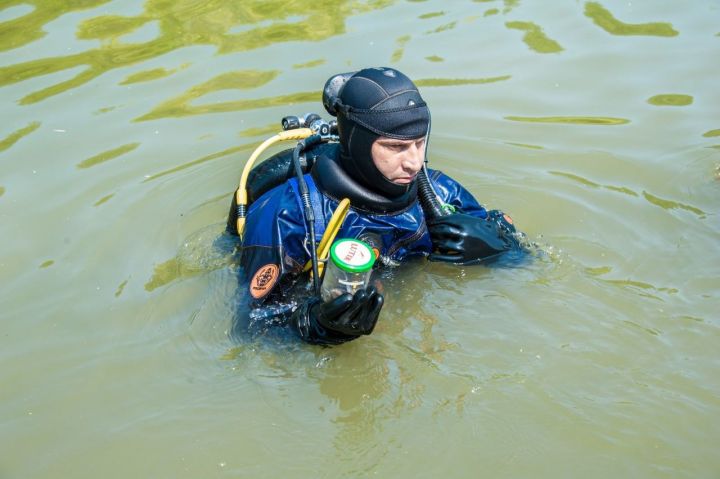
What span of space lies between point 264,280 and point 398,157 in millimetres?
796

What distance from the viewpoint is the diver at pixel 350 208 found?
3.63 meters

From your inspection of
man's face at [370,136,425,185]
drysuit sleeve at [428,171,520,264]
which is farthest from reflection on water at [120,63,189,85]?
man's face at [370,136,425,185]

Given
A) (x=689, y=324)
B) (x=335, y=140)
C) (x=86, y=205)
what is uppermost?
(x=335, y=140)

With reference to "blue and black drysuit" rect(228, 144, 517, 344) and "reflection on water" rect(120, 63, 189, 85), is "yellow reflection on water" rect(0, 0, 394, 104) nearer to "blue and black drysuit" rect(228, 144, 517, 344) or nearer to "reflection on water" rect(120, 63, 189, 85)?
"reflection on water" rect(120, 63, 189, 85)

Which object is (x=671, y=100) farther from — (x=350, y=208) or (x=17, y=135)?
(x=17, y=135)

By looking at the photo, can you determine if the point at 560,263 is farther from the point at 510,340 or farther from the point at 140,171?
the point at 140,171

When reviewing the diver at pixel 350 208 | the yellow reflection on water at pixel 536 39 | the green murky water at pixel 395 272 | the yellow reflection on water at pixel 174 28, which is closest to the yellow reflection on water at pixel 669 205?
the green murky water at pixel 395 272

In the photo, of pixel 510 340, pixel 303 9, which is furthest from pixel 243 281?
pixel 303 9

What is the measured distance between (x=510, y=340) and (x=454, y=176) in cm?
186

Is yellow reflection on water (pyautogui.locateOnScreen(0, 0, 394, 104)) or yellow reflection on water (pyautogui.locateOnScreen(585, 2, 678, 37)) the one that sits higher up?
yellow reflection on water (pyautogui.locateOnScreen(0, 0, 394, 104))

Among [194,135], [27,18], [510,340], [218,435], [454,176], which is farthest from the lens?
[27,18]

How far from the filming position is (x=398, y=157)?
3.71 meters

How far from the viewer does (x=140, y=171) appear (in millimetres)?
5594

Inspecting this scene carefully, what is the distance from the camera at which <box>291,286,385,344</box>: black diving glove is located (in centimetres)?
317
